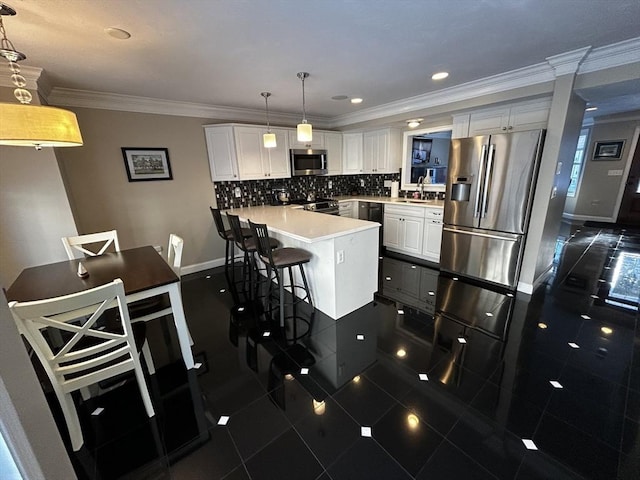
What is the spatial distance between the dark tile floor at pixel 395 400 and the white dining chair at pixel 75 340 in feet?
1.11

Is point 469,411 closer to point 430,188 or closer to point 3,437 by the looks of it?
point 3,437

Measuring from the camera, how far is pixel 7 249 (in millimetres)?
2643

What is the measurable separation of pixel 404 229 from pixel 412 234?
0.17 meters

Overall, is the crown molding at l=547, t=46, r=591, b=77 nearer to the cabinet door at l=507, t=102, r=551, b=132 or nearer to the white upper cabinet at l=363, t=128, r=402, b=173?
the cabinet door at l=507, t=102, r=551, b=132

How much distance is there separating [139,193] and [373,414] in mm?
4006

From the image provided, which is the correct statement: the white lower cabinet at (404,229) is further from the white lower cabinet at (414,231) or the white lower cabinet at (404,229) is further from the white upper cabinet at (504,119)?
the white upper cabinet at (504,119)

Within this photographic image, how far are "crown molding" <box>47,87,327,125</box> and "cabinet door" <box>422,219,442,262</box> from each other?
307cm

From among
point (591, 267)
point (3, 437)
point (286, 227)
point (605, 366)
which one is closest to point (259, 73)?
point (286, 227)

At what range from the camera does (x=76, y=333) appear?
4.93ft

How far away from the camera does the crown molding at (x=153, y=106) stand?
10.4ft

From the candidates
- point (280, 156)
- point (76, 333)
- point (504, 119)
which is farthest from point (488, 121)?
point (76, 333)

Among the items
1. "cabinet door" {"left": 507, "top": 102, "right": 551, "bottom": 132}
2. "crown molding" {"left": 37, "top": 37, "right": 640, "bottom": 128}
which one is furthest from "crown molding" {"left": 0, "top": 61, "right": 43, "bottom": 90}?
"cabinet door" {"left": 507, "top": 102, "right": 551, "bottom": 132}

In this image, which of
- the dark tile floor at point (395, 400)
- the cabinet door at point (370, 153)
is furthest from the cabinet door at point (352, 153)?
the dark tile floor at point (395, 400)

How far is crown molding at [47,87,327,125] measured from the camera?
3156mm
